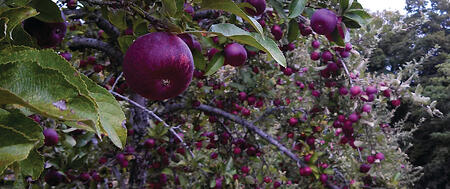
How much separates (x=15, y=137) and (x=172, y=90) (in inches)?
17.3

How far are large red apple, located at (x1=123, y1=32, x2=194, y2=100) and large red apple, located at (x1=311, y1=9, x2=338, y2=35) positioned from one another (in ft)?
2.27

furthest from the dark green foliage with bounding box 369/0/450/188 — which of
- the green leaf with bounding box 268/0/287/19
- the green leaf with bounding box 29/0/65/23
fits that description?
the green leaf with bounding box 29/0/65/23

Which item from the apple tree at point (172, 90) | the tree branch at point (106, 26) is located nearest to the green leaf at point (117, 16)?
the apple tree at point (172, 90)

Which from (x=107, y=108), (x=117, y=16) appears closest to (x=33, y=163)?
(x=107, y=108)

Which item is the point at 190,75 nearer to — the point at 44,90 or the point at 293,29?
the point at 44,90

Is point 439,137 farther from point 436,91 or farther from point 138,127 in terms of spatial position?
point 138,127

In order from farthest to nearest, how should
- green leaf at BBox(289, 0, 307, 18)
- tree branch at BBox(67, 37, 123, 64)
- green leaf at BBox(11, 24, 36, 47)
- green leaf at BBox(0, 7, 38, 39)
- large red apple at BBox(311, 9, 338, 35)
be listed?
tree branch at BBox(67, 37, 123, 64)
large red apple at BBox(311, 9, 338, 35)
green leaf at BBox(289, 0, 307, 18)
green leaf at BBox(11, 24, 36, 47)
green leaf at BBox(0, 7, 38, 39)

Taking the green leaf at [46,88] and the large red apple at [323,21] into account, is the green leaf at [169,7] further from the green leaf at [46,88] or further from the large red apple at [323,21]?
the large red apple at [323,21]

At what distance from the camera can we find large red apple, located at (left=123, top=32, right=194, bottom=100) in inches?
26.3

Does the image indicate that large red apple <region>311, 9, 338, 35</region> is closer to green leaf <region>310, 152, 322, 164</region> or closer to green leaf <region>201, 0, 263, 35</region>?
green leaf <region>201, 0, 263, 35</region>

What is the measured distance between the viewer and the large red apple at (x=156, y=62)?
0.67 m

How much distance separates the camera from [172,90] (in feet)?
2.46

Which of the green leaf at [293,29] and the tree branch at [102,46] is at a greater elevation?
the green leaf at [293,29]

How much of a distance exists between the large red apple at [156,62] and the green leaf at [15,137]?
0.35 metres
